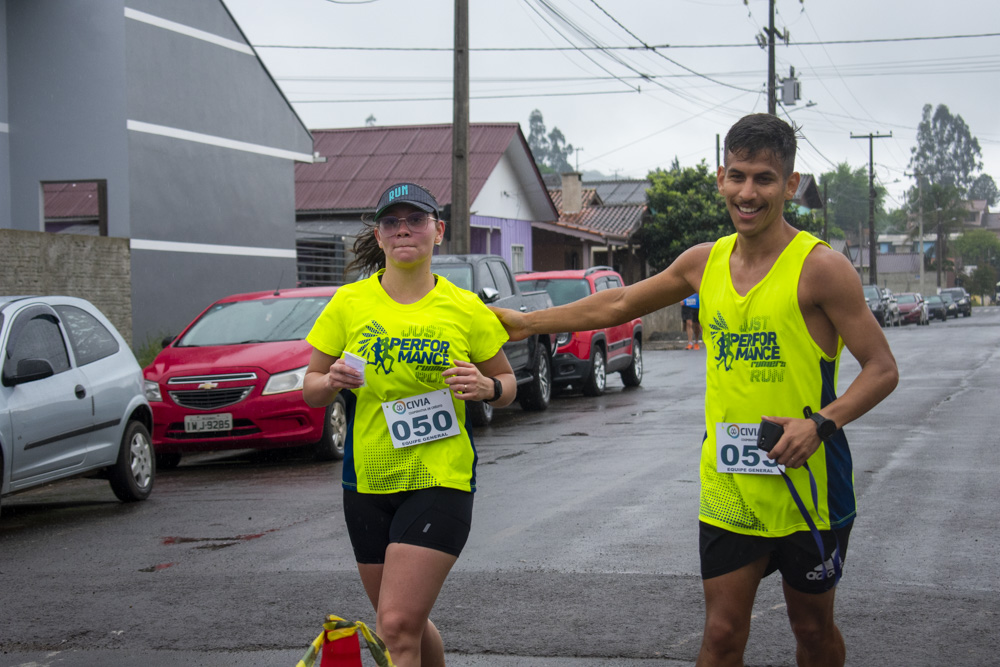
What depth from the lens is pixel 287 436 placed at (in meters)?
11.0

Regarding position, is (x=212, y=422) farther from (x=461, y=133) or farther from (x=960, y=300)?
(x=960, y=300)

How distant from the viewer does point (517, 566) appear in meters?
6.54

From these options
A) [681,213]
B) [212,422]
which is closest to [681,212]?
[681,213]

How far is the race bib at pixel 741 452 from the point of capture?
340 centimetres

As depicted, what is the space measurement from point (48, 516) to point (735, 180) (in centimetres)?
728

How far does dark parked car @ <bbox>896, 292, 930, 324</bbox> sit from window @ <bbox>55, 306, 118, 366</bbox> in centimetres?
Answer: 5203

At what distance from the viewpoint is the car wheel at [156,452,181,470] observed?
38.7 ft

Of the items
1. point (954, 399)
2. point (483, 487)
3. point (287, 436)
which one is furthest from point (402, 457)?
point (954, 399)

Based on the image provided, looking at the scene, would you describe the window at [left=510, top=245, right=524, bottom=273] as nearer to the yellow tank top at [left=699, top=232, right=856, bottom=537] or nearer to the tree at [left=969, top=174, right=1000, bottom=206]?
the yellow tank top at [left=699, top=232, right=856, bottom=537]

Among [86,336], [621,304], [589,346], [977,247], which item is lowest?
[589,346]

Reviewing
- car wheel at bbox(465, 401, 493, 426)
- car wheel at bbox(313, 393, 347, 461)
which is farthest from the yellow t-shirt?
car wheel at bbox(465, 401, 493, 426)

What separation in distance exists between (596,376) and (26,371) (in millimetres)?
10750

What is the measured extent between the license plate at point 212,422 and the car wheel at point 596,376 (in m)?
7.63

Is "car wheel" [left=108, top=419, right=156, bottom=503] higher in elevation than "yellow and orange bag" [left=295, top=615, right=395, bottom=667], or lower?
lower
